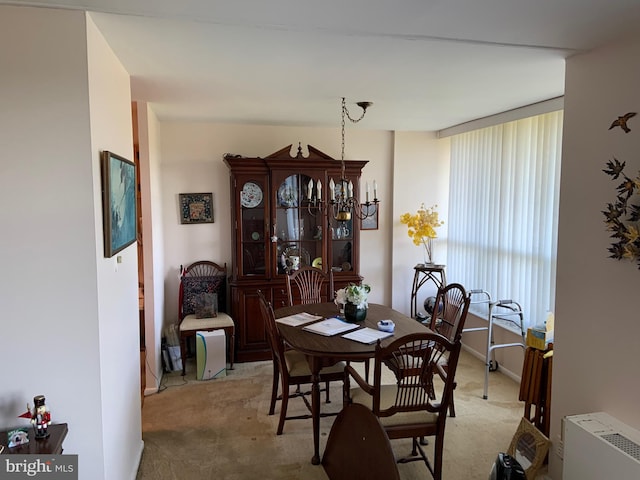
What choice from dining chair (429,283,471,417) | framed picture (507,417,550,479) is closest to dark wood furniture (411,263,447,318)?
dining chair (429,283,471,417)

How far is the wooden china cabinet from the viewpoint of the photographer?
4.46 m

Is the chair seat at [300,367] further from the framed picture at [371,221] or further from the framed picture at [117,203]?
the framed picture at [371,221]

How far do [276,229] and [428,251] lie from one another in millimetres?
1768

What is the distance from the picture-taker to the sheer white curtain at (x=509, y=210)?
3.62 meters

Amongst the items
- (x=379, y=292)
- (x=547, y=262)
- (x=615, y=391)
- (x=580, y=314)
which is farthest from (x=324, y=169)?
(x=615, y=391)

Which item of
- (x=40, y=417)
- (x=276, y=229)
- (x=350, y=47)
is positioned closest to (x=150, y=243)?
(x=276, y=229)

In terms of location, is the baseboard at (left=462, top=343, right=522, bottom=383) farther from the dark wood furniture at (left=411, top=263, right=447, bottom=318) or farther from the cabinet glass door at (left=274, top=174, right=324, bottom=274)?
the cabinet glass door at (left=274, top=174, right=324, bottom=274)

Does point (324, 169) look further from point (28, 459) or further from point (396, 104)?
point (28, 459)

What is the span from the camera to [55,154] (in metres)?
1.78

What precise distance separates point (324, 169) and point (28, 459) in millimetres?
3535

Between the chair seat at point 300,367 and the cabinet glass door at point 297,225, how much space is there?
1.41 meters

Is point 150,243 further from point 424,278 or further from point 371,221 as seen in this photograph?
point 424,278

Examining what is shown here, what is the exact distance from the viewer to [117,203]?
85.8 inches

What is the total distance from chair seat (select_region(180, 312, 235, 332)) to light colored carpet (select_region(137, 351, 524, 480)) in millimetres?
465
